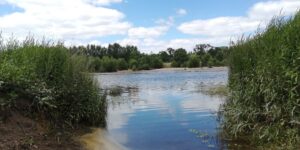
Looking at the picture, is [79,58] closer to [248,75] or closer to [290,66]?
[248,75]

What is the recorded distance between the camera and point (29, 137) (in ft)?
24.8

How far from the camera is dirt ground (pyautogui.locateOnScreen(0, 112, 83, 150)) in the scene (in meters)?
7.02

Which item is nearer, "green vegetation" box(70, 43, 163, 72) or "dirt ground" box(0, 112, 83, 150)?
"dirt ground" box(0, 112, 83, 150)

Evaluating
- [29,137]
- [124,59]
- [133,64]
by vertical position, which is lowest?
[29,137]

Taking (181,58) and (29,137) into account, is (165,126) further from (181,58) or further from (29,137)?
(181,58)

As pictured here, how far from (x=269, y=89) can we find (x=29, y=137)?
4.75 m

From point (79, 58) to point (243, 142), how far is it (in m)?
5.09

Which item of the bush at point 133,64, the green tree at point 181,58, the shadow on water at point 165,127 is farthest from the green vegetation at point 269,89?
the green tree at point 181,58

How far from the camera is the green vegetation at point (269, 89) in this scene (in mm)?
7883

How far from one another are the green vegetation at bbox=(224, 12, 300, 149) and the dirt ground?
12.4ft

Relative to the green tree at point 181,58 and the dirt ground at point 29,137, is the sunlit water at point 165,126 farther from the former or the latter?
the green tree at point 181,58

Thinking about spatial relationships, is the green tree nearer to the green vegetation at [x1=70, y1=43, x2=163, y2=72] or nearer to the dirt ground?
the green vegetation at [x1=70, y1=43, x2=163, y2=72]

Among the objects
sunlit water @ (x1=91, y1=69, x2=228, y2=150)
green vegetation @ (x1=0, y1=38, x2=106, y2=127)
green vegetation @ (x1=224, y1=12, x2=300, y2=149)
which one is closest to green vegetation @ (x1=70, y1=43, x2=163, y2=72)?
sunlit water @ (x1=91, y1=69, x2=228, y2=150)

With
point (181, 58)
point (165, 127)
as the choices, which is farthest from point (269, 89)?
point (181, 58)
